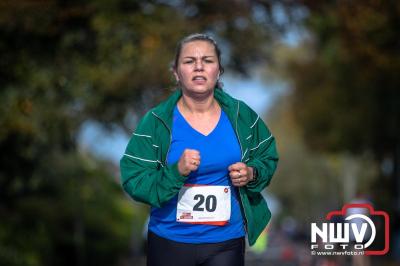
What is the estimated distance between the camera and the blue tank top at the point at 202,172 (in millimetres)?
5184

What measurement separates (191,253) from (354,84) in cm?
2780

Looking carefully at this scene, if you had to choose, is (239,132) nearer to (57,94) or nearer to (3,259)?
(3,259)

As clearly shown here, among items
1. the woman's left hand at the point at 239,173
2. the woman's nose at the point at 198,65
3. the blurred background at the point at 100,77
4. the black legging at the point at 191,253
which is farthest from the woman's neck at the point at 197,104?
the blurred background at the point at 100,77

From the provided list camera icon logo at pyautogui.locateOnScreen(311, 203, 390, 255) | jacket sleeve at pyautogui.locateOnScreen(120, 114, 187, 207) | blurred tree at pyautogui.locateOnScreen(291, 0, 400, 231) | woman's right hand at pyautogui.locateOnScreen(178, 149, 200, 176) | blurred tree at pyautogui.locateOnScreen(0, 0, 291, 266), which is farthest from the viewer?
blurred tree at pyautogui.locateOnScreen(291, 0, 400, 231)

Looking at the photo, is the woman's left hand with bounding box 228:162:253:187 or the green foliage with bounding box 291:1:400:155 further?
the green foliage with bounding box 291:1:400:155

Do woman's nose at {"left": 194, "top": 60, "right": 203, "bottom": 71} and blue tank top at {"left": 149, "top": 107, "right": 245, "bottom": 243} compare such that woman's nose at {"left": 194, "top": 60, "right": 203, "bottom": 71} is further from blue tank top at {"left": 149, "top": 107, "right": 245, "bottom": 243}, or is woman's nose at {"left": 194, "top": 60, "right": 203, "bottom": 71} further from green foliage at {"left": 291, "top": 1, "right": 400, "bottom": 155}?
green foliage at {"left": 291, "top": 1, "right": 400, "bottom": 155}

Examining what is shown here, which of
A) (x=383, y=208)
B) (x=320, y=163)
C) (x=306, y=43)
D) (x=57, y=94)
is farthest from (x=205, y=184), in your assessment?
(x=320, y=163)

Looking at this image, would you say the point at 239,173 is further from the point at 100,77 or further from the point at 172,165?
the point at 100,77

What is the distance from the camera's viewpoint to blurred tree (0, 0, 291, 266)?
1652 cm

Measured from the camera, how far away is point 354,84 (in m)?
32.3

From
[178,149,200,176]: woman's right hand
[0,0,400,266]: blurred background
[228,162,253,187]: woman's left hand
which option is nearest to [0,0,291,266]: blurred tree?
[0,0,400,266]: blurred background

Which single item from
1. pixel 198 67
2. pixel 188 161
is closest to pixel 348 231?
pixel 198 67

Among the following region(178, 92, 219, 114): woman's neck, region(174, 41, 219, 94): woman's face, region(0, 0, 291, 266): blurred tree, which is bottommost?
region(178, 92, 219, 114): woman's neck

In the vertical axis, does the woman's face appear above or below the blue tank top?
above
